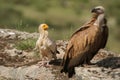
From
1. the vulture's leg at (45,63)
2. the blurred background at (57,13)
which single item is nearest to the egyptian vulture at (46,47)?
the vulture's leg at (45,63)

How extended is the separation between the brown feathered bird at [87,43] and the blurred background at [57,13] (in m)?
19.9

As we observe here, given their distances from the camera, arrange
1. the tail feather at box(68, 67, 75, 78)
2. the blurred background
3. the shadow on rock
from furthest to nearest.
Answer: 1. the blurred background
2. the shadow on rock
3. the tail feather at box(68, 67, 75, 78)

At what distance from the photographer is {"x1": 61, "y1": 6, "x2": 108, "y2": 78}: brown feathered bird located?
35.9 feet

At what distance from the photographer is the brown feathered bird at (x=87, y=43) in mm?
10938

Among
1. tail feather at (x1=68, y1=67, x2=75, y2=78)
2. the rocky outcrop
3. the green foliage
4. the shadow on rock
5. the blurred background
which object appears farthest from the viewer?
the blurred background

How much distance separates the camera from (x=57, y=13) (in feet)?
128

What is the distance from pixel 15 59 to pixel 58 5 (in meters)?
31.4

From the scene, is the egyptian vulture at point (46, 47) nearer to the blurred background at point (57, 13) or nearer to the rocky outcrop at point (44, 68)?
the rocky outcrop at point (44, 68)

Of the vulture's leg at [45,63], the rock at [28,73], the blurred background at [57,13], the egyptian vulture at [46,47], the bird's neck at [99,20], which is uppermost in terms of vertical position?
the bird's neck at [99,20]

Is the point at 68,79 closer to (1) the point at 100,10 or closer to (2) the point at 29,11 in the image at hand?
(1) the point at 100,10

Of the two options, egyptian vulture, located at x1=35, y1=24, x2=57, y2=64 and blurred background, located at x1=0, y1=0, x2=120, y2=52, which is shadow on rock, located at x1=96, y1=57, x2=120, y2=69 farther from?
blurred background, located at x1=0, y1=0, x2=120, y2=52

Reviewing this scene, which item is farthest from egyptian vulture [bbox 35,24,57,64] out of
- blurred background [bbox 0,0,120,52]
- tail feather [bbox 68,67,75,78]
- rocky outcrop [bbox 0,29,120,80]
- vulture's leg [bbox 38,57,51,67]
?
blurred background [bbox 0,0,120,52]

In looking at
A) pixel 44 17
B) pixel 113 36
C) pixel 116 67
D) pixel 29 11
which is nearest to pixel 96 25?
pixel 116 67

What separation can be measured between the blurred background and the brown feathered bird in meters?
19.9
